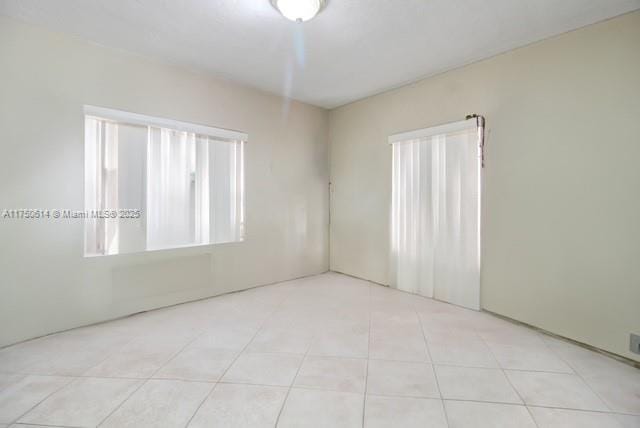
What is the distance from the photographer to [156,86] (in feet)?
9.74

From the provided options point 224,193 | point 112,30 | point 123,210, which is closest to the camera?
point 112,30

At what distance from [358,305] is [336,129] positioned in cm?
266

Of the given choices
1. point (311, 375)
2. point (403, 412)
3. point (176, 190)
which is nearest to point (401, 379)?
point (403, 412)

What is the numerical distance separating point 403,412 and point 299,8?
8.50 ft

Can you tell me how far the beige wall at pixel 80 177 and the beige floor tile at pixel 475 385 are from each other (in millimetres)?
2554

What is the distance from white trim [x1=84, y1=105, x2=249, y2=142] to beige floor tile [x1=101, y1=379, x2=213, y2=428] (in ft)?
7.52

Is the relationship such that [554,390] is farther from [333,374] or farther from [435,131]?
[435,131]

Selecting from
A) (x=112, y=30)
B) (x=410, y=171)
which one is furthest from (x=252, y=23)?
(x=410, y=171)

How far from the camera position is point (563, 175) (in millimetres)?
2410

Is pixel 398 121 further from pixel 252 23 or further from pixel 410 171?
pixel 252 23

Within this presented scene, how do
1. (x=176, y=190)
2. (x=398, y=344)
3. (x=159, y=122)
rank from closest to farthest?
1. (x=398, y=344)
2. (x=159, y=122)
3. (x=176, y=190)

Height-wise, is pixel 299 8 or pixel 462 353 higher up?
pixel 299 8

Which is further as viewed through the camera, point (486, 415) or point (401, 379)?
point (401, 379)

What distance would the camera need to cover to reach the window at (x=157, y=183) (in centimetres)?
270
